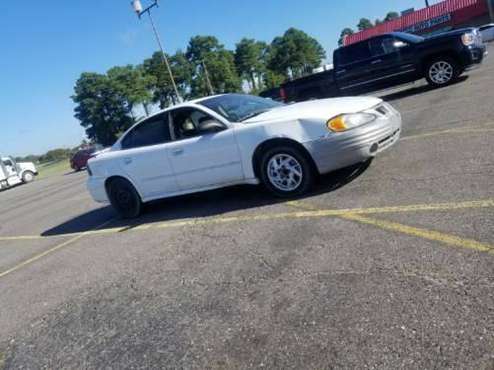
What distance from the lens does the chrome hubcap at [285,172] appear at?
5.43 metres

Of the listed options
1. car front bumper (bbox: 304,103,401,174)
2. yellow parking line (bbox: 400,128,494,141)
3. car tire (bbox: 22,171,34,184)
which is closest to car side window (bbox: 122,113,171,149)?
car front bumper (bbox: 304,103,401,174)

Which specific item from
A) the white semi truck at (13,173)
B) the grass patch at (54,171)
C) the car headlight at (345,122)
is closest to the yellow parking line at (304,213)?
the car headlight at (345,122)

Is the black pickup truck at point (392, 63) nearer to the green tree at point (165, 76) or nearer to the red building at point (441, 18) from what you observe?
the red building at point (441, 18)

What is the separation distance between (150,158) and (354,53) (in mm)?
9130

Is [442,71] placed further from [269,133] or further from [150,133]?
→ [150,133]

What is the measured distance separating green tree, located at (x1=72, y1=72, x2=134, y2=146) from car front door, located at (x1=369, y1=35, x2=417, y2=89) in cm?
6947

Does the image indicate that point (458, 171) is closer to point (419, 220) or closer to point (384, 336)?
point (419, 220)

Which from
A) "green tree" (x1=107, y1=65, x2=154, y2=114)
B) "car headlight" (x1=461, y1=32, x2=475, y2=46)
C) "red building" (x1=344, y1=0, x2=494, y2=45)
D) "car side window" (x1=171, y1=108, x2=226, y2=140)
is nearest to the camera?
"car side window" (x1=171, y1=108, x2=226, y2=140)

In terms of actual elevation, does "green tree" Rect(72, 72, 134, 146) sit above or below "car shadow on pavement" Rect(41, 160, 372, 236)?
above

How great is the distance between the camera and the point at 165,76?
8125cm

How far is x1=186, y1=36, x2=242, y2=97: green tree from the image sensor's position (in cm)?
8125

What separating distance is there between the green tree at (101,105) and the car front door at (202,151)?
7467 cm

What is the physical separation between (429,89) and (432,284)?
10855mm

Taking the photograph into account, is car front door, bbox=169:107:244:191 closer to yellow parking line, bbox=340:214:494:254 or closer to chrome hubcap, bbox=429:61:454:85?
yellow parking line, bbox=340:214:494:254
